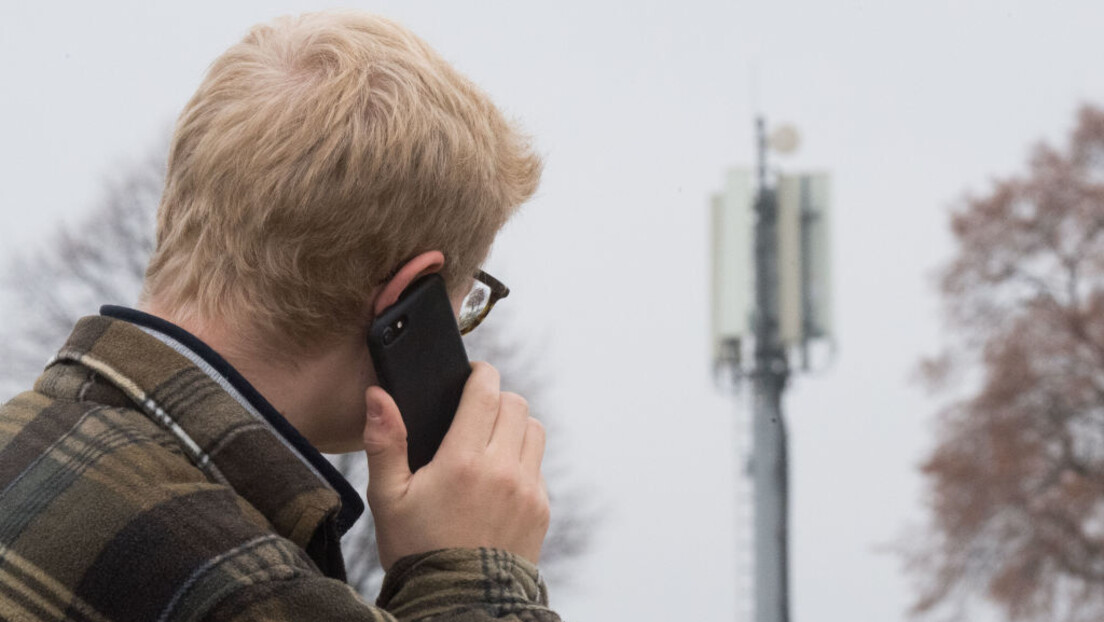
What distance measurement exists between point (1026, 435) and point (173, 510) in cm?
1340

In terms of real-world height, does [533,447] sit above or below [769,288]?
below

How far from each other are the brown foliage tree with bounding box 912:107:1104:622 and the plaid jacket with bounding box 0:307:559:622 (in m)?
12.3

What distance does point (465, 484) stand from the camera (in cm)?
81

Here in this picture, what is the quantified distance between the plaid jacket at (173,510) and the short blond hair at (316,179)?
74mm

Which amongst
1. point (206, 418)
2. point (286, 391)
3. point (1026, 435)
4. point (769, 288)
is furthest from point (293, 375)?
point (1026, 435)

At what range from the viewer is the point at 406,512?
0.80 metres

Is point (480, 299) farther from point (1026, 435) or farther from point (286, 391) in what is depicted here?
point (1026, 435)

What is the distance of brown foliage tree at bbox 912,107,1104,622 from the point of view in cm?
1216

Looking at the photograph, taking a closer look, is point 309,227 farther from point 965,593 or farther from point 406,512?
point 965,593

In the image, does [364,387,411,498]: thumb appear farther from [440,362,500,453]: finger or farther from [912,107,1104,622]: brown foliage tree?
[912,107,1104,622]: brown foliage tree

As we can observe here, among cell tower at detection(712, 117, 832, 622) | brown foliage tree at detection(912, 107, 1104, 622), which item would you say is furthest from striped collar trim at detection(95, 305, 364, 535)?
brown foliage tree at detection(912, 107, 1104, 622)

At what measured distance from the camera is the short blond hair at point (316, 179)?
82 cm

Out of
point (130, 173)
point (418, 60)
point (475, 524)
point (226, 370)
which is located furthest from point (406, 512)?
point (130, 173)

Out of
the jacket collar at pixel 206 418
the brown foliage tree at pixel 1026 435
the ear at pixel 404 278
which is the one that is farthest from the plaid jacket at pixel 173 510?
the brown foliage tree at pixel 1026 435
